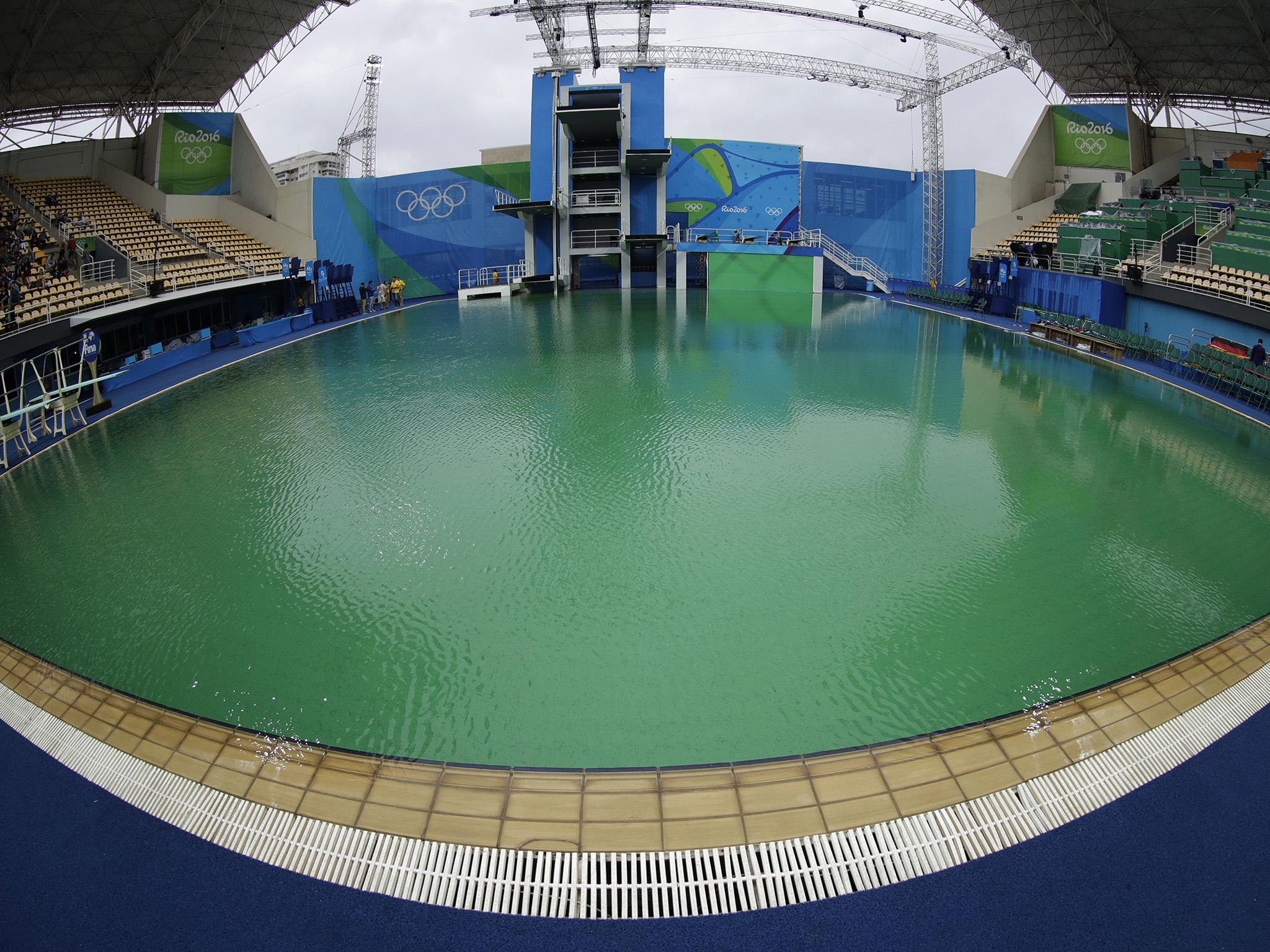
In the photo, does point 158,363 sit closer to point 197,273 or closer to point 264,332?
point 264,332

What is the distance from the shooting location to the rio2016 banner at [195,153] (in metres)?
30.4

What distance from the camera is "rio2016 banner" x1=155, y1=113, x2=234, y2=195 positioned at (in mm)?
30359

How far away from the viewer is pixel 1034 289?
2638 centimetres

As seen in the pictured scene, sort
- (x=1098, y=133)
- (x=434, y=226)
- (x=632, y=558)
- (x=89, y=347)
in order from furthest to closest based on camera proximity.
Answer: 1. (x=434, y=226)
2. (x=1098, y=133)
3. (x=89, y=347)
4. (x=632, y=558)

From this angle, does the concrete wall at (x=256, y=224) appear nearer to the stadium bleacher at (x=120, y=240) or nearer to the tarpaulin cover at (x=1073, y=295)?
the stadium bleacher at (x=120, y=240)

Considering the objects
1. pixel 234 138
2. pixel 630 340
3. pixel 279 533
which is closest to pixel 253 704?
pixel 279 533

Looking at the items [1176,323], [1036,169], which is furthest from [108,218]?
[1036,169]

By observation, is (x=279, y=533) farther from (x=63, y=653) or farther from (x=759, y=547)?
(x=759, y=547)

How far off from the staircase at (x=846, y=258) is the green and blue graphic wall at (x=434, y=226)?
13.6 m

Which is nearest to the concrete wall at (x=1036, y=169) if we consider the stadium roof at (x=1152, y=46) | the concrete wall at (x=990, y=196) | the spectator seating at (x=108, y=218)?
the concrete wall at (x=990, y=196)

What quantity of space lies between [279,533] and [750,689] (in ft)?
19.0

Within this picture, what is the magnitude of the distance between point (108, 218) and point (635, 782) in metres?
29.7

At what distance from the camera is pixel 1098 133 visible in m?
34.5

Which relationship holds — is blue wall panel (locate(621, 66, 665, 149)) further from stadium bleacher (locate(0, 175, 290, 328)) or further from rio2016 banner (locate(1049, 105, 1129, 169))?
rio2016 banner (locate(1049, 105, 1129, 169))
